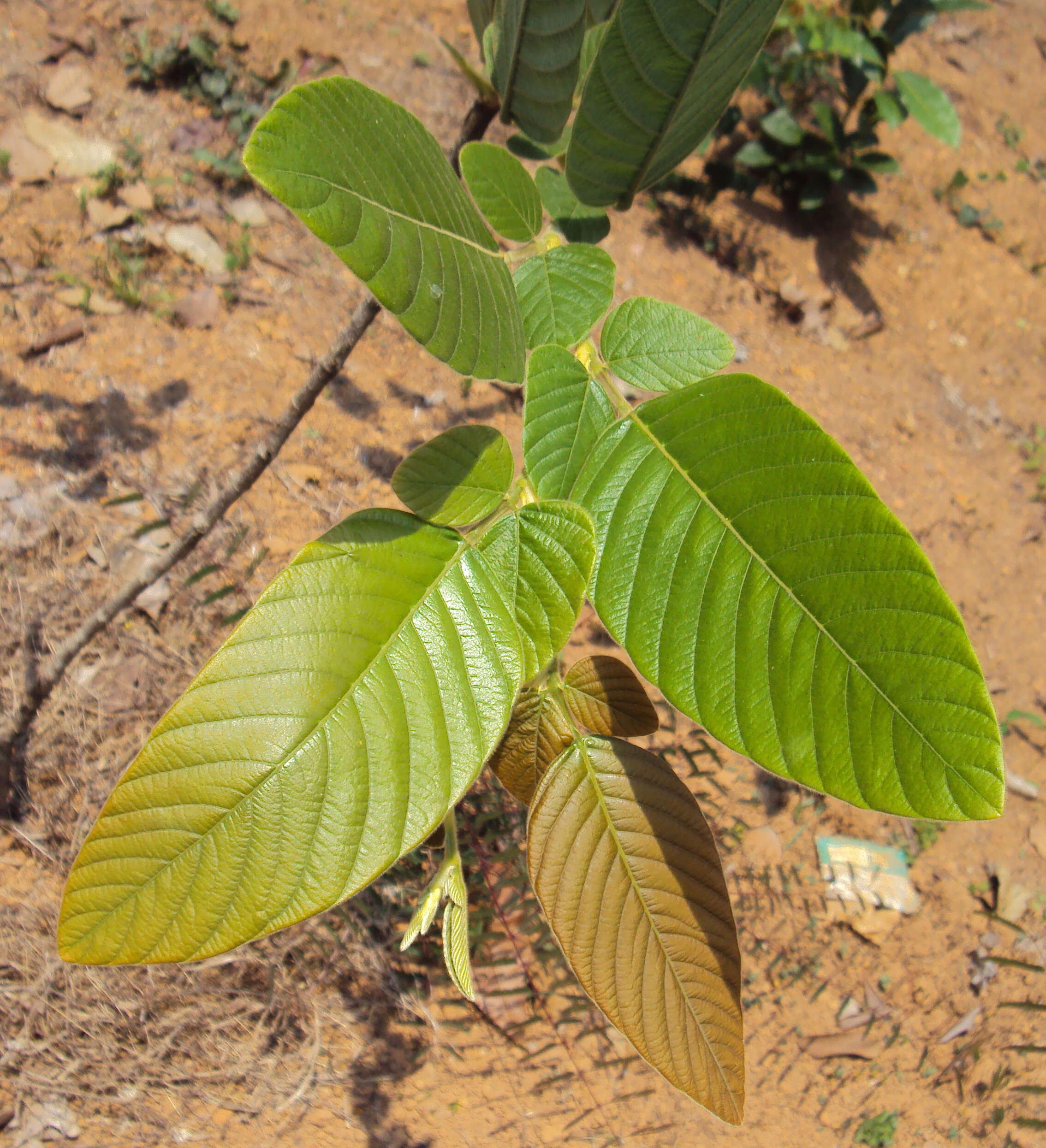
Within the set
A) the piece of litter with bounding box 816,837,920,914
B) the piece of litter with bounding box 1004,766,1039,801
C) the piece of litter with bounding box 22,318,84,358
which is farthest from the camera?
the piece of litter with bounding box 1004,766,1039,801

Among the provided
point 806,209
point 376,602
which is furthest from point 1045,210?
point 376,602

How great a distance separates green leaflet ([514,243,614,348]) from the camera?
74cm

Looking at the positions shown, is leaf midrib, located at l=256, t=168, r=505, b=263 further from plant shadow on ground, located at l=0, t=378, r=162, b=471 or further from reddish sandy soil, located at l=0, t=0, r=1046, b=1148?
plant shadow on ground, located at l=0, t=378, r=162, b=471

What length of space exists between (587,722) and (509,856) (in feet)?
3.32

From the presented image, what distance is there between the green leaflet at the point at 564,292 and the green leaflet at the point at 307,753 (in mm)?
216

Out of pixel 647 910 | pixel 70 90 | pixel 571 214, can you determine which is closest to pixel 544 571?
pixel 647 910

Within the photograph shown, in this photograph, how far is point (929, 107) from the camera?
135 inches

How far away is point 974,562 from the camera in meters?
3.22

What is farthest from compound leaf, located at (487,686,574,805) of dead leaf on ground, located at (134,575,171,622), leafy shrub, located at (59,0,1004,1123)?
dead leaf on ground, located at (134,575,171,622)

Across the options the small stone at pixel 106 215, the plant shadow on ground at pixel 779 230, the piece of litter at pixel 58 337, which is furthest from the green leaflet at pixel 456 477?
the plant shadow on ground at pixel 779 230

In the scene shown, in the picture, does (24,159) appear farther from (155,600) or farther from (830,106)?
(830,106)

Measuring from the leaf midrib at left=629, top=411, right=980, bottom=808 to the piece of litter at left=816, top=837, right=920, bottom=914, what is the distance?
78.3 inches

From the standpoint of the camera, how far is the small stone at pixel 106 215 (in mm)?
2439

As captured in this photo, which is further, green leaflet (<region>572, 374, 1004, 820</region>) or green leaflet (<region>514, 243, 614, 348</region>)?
green leaflet (<region>514, 243, 614, 348</region>)
